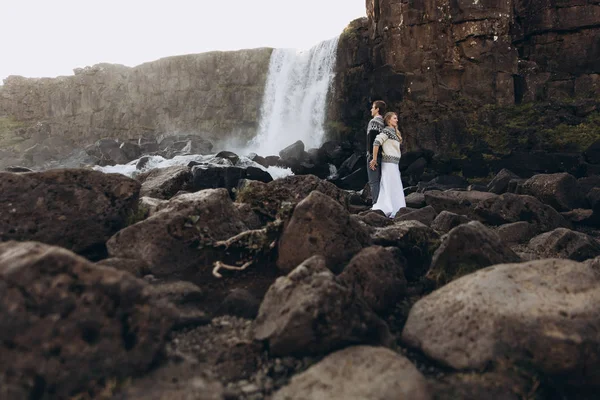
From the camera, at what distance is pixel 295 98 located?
34.5 meters

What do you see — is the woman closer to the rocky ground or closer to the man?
the man

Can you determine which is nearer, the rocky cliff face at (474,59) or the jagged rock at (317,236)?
the jagged rock at (317,236)

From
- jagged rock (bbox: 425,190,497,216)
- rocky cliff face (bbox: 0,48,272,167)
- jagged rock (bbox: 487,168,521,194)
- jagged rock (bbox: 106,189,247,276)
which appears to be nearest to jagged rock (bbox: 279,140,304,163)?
jagged rock (bbox: 487,168,521,194)

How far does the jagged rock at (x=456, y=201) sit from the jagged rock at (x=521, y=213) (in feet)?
2.05

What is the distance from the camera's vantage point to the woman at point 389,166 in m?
10.9

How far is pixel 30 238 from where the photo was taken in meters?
4.58

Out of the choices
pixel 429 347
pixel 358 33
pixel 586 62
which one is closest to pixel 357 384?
pixel 429 347

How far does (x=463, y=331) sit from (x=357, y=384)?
0.98 metres

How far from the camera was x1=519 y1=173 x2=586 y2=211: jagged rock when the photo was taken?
1247cm

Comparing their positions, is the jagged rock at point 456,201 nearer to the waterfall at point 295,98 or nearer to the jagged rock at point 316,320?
the jagged rock at point 316,320

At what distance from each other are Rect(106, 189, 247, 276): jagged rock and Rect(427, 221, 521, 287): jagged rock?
1935mm

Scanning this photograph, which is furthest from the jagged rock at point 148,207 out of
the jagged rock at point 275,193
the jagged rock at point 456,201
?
the jagged rock at point 456,201

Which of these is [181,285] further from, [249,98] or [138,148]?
[249,98]

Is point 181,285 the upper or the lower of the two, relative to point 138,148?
upper
